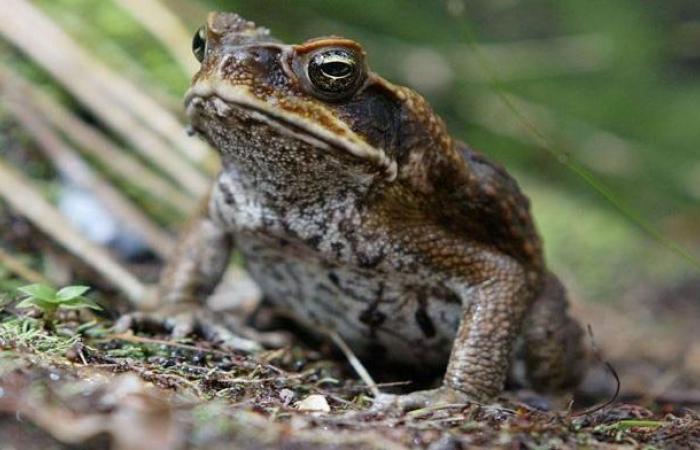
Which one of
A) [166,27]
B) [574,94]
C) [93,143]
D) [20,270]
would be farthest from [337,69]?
[574,94]

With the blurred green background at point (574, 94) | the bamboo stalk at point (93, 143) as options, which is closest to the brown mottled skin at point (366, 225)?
the bamboo stalk at point (93, 143)

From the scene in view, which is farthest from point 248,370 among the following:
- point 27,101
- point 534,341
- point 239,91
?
point 27,101

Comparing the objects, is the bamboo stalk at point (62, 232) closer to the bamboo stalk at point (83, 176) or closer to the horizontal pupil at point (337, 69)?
the bamboo stalk at point (83, 176)

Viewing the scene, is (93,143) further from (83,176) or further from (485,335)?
(485,335)

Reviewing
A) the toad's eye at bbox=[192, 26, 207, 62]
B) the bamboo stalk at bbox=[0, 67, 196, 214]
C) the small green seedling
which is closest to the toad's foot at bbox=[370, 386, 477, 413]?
the small green seedling

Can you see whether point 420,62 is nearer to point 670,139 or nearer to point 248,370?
point 670,139
